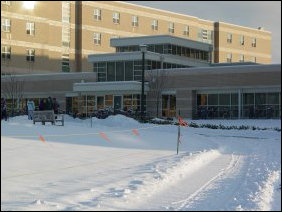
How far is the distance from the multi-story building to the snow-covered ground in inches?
1592

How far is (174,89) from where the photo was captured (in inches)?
1929

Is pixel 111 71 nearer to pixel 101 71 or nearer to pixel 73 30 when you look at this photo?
pixel 101 71

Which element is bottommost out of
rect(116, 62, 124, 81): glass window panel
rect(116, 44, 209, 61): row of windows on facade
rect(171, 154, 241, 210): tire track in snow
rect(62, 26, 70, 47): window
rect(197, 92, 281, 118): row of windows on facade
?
rect(171, 154, 241, 210): tire track in snow

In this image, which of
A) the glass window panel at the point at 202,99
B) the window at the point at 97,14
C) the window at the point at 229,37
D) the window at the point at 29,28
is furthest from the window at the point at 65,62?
the window at the point at 229,37

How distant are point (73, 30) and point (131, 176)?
5895cm

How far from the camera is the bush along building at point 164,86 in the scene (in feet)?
149

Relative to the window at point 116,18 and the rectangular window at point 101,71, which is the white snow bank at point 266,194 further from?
the window at point 116,18

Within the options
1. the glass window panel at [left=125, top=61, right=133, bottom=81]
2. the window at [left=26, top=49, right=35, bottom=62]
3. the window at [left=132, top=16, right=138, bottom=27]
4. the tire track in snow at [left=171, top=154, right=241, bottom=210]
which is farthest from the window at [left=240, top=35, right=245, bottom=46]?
the tire track in snow at [left=171, top=154, right=241, bottom=210]

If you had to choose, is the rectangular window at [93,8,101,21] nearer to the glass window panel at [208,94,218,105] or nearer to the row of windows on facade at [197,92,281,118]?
the row of windows on facade at [197,92,281,118]

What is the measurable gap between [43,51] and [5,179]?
55905 mm

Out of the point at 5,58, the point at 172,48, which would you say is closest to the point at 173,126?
the point at 172,48

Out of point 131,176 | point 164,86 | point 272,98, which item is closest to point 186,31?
point 164,86

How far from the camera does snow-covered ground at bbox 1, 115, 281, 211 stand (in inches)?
341

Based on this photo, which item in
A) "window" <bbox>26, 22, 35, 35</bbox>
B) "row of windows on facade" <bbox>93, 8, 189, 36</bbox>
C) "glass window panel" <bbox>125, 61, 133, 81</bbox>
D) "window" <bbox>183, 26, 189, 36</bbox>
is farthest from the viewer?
"window" <bbox>183, 26, 189, 36</bbox>
